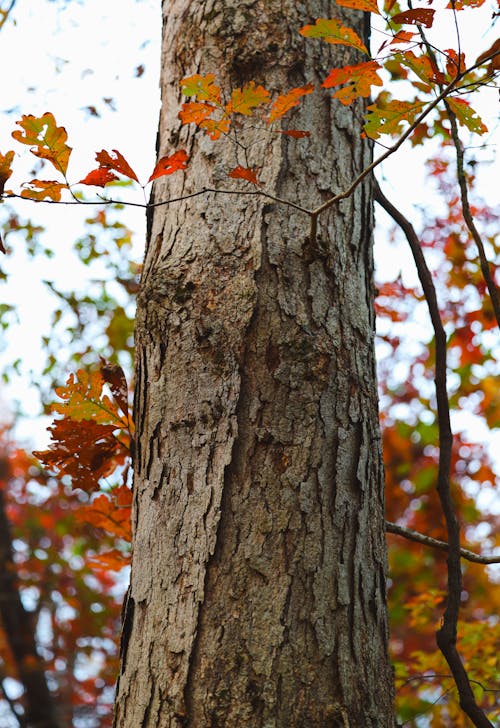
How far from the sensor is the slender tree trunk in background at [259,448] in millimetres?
1104

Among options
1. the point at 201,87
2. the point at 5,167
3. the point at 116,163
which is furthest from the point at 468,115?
the point at 5,167

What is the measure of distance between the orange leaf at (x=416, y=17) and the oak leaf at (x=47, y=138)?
0.69m

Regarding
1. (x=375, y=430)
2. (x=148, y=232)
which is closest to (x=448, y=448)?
(x=375, y=430)

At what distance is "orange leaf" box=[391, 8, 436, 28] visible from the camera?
125 centimetres

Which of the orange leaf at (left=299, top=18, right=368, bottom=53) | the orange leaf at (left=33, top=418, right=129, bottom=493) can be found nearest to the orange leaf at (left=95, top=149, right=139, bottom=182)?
the orange leaf at (left=299, top=18, right=368, bottom=53)

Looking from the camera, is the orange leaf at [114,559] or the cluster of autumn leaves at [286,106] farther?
the orange leaf at [114,559]

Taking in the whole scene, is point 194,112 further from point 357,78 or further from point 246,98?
point 357,78

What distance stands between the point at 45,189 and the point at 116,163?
0.17 m

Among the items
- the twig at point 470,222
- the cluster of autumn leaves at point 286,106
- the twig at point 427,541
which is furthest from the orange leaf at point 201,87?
the twig at point 427,541

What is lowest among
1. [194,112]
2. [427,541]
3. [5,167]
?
[427,541]

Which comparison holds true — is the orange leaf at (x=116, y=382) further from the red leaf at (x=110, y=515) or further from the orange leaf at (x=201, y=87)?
the orange leaf at (x=201, y=87)

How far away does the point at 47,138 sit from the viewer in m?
1.28

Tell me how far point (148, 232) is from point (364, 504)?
84 centimetres

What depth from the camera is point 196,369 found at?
1.31 metres
